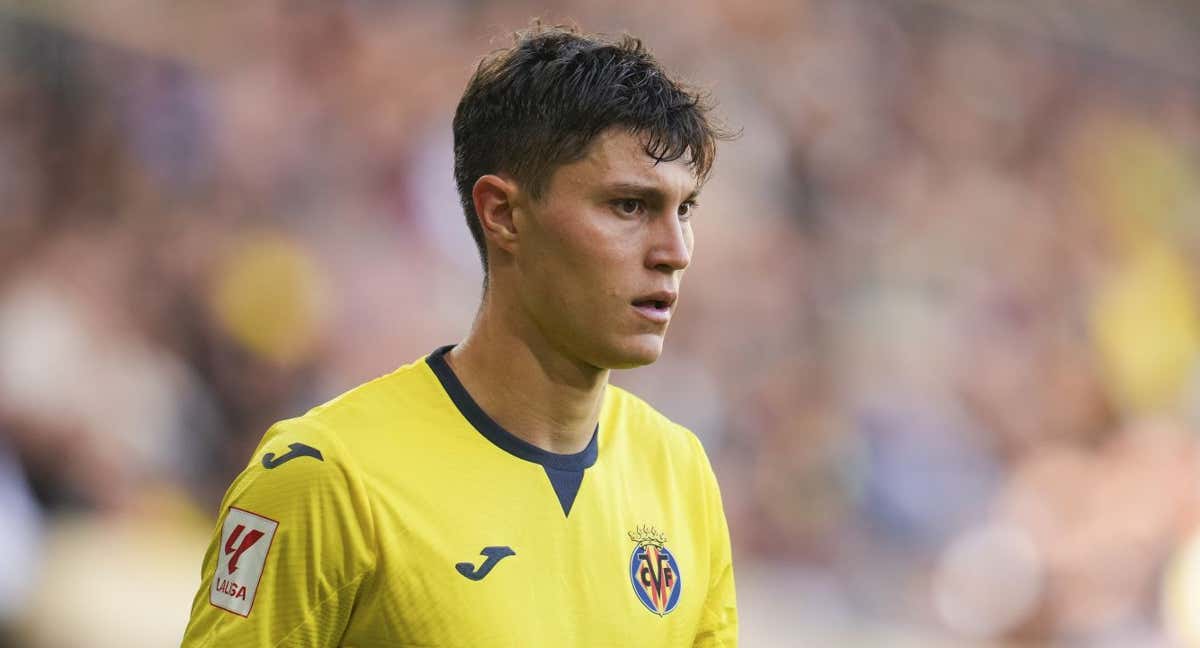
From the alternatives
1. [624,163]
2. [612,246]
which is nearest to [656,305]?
[612,246]

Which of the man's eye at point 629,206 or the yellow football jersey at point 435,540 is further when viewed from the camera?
the man's eye at point 629,206

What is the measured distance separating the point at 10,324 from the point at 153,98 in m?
1.08

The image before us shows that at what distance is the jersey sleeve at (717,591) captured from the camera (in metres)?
2.37

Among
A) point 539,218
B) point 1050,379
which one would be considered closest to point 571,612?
point 539,218

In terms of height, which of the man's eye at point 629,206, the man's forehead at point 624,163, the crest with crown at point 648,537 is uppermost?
the man's forehead at point 624,163

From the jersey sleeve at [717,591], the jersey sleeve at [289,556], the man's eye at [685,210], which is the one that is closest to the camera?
the jersey sleeve at [289,556]

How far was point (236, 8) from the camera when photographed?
5.65 m

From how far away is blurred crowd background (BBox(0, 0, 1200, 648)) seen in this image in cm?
483

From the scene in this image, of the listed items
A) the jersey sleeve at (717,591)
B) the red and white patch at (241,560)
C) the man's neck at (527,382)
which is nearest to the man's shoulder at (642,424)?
the jersey sleeve at (717,591)

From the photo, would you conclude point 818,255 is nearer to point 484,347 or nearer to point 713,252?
point 713,252

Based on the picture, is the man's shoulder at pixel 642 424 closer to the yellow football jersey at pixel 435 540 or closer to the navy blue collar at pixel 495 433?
the yellow football jersey at pixel 435 540

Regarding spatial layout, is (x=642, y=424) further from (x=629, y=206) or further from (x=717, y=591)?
(x=629, y=206)

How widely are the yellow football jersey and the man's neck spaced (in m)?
0.03

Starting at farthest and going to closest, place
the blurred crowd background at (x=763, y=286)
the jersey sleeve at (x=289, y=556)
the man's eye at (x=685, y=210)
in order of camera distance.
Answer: the blurred crowd background at (x=763, y=286) < the man's eye at (x=685, y=210) < the jersey sleeve at (x=289, y=556)
